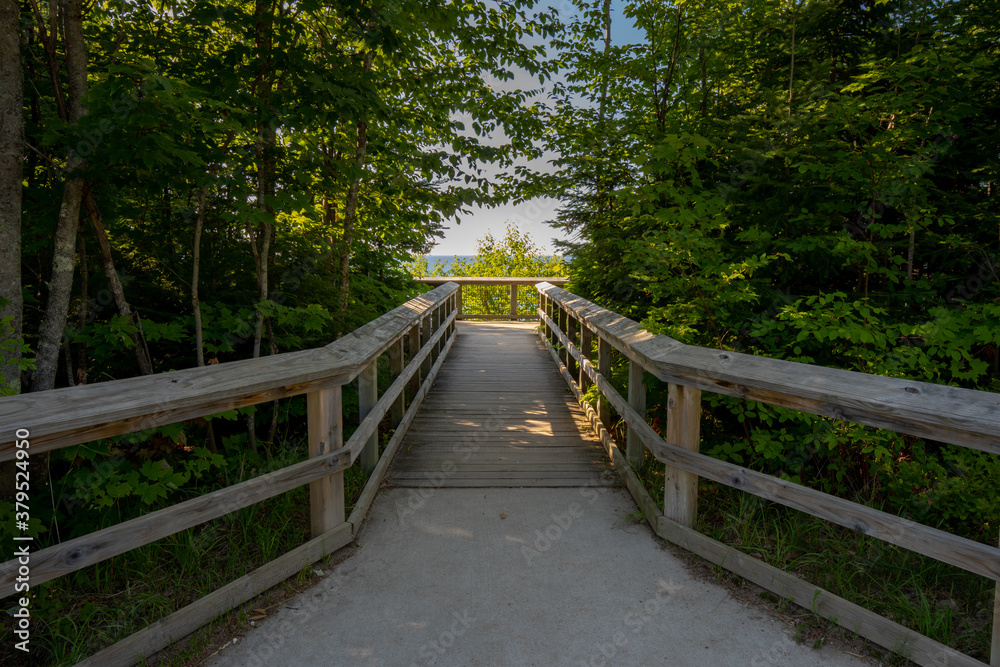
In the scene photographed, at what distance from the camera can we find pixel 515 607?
2457 millimetres

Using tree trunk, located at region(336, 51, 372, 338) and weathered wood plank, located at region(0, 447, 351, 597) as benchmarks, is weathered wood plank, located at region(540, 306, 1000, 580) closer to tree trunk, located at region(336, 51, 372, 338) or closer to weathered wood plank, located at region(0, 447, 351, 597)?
weathered wood plank, located at region(0, 447, 351, 597)

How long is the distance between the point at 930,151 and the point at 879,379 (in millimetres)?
2745

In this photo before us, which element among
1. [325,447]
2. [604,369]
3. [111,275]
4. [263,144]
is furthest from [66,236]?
[604,369]

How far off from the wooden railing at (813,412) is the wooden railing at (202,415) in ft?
5.84

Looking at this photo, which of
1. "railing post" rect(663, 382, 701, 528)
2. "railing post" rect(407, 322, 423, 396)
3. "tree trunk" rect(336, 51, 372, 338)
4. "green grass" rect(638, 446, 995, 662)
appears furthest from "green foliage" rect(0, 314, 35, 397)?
"green grass" rect(638, 446, 995, 662)

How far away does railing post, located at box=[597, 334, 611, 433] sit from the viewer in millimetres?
4484

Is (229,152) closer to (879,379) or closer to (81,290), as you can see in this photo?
(81,290)

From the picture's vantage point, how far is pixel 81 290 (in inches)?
138

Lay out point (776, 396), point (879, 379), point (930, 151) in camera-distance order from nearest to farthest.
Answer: point (879, 379), point (776, 396), point (930, 151)

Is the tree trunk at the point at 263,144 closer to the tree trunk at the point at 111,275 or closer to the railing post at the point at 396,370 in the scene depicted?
the tree trunk at the point at 111,275

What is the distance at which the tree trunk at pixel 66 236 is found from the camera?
2.95 metres

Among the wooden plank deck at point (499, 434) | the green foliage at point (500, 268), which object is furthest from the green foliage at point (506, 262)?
the wooden plank deck at point (499, 434)

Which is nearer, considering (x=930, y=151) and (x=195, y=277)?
(x=195, y=277)

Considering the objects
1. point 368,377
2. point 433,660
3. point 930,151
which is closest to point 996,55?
point 930,151
